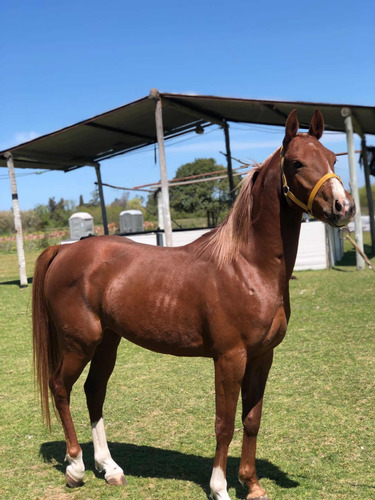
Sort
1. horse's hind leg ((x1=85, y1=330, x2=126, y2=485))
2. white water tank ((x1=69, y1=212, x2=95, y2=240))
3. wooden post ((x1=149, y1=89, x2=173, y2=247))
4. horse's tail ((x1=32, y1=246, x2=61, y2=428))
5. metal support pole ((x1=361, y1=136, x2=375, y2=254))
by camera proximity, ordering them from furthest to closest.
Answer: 1. white water tank ((x1=69, y1=212, x2=95, y2=240))
2. metal support pole ((x1=361, y1=136, x2=375, y2=254))
3. wooden post ((x1=149, y1=89, x2=173, y2=247))
4. horse's tail ((x1=32, y1=246, x2=61, y2=428))
5. horse's hind leg ((x1=85, y1=330, x2=126, y2=485))

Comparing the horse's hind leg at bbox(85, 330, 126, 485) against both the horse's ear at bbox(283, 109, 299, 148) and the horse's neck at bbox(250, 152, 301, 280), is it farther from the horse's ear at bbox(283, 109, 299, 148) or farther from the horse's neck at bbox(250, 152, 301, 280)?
the horse's ear at bbox(283, 109, 299, 148)

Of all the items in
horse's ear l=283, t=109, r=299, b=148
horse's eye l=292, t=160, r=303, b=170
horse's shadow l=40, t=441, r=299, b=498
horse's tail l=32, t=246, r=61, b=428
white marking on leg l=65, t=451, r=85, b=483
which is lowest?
horse's shadow l=40, t=441, r=299, b=498

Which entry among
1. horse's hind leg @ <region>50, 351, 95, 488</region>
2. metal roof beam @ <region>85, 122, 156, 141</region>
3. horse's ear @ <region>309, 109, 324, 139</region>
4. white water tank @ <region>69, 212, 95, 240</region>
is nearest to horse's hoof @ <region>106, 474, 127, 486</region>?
horse's hind leg @ <region>50, 351, 95, 488</region>

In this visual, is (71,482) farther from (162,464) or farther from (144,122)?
(144,122)

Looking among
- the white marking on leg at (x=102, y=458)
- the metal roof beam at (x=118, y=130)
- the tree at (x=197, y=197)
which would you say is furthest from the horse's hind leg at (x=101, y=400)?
the tree at (x=197, y=197)

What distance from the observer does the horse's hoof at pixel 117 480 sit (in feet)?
9.43

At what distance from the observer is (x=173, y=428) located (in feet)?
12.1

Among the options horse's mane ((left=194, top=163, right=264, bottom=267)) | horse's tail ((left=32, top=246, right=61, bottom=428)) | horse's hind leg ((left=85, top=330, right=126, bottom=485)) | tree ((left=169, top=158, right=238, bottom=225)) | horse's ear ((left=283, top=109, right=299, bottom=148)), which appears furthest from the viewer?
tree ((left=169, top=158, right=238, bottom=225))

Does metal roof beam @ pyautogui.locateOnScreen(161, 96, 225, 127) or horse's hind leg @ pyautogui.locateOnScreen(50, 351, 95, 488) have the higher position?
metal roof beam @ pyautogui.locateOnScreen(161, 96, 225, 127)

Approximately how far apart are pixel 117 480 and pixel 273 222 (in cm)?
183

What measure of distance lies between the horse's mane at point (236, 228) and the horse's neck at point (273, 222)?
44 mm

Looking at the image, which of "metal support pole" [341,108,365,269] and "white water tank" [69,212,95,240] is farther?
"white water tank" [69,212,95,240]

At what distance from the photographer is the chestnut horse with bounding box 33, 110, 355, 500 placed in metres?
2.43

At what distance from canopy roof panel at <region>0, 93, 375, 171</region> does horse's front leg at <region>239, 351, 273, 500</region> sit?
853 centimetres
